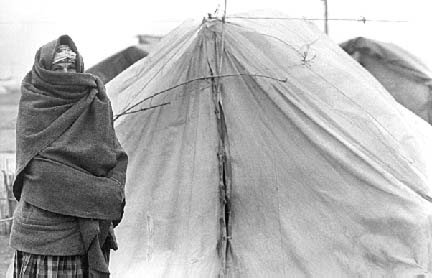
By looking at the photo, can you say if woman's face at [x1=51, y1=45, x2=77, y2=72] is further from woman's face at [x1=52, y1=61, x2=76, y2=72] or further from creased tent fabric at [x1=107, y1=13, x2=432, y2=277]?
creased tent fabric at [x1=107, y1=13, x2=432, y2=277]

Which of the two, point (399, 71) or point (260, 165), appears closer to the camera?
point (260, 165)

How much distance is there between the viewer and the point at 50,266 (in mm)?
2713

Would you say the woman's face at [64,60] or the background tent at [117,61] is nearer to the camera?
the woman's face at [64,60]

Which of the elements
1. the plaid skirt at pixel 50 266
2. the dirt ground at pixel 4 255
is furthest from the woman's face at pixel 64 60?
the dirt ground at pixel 4 255

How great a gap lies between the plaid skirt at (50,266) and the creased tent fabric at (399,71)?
3.42 metres

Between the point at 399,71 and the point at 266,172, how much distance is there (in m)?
2.15

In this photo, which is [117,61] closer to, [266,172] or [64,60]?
[266,172]

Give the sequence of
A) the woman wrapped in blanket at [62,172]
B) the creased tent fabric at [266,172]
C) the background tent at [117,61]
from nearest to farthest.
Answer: the woman wrapped in blanket at [62,172] → the creased tent fabric at [266,172] → the background tent at [117,61]

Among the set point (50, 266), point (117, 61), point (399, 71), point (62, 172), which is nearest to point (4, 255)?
point (117, 61)

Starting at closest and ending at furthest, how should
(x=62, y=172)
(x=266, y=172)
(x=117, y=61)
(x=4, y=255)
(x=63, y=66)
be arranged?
(x=62, y=172) < (x=63, y=66) < (x=266, y=172) < (x=117, y=61) < (x=4, y=255)

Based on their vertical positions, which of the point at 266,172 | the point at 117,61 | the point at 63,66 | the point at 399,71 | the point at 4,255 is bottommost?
the point at 4,255

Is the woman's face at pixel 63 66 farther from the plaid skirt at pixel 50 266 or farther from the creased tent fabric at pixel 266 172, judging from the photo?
the creased tent fabric at pixel 266 172

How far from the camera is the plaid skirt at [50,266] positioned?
271 cm

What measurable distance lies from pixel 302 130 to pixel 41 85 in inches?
64.6
